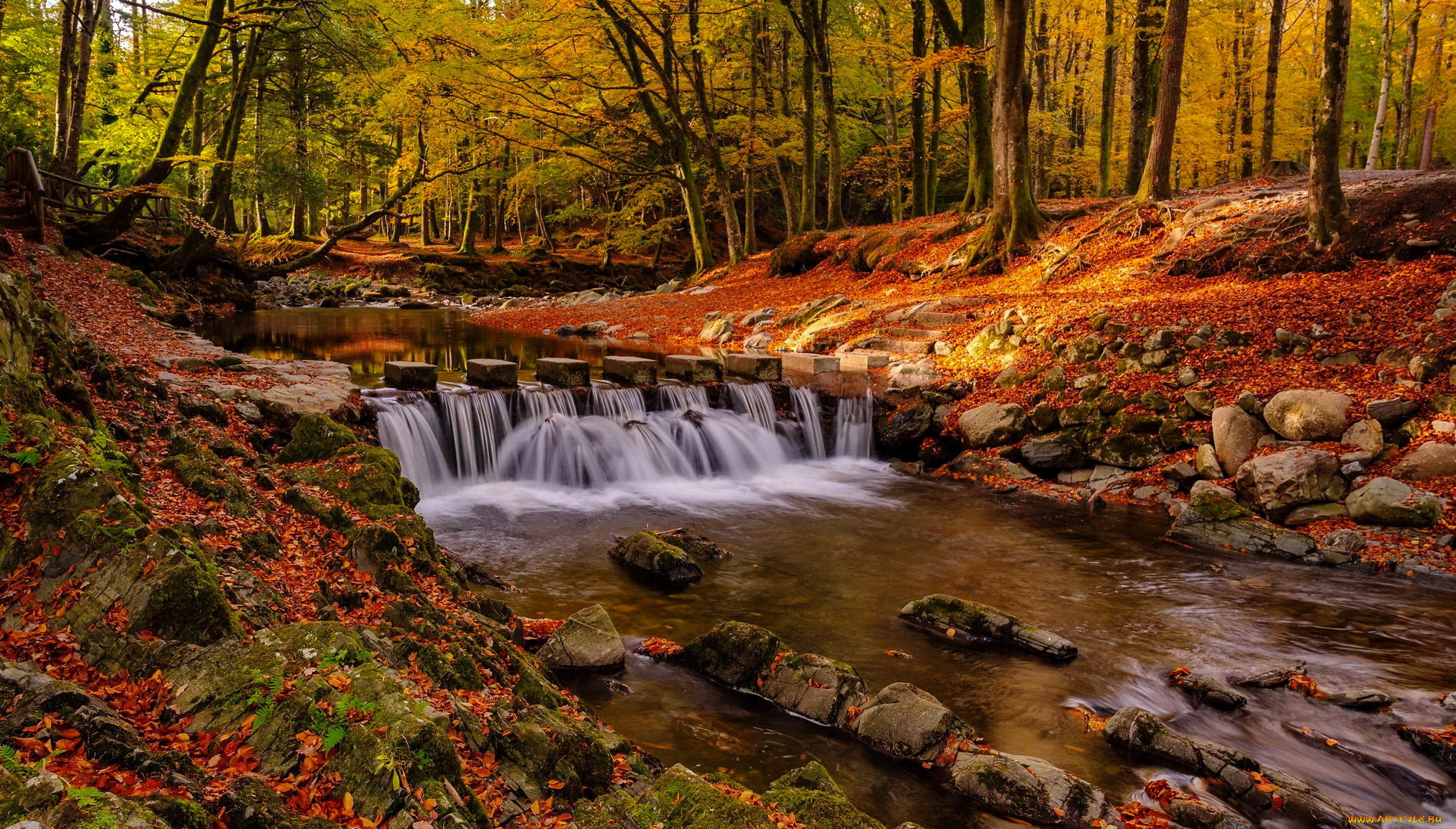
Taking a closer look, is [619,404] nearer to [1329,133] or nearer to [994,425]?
[994,425]

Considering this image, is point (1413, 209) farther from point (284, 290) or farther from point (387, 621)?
point (284, 290)

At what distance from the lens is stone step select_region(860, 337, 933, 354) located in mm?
14327

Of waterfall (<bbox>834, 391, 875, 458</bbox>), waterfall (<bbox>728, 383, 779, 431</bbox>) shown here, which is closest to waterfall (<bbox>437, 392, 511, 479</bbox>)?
waterfall (<bbox>728, 383, 779, 431</bbox>)

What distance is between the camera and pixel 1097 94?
31422 mm

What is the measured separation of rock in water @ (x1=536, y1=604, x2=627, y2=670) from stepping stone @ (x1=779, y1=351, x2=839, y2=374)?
896cm

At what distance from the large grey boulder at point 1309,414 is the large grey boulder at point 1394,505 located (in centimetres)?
82

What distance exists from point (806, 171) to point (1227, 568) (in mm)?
18024

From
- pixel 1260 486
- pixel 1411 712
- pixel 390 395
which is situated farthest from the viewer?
pixel 390 395

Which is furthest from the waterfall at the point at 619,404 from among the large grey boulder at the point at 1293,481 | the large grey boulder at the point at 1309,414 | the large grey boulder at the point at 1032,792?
the large grey boulder at the point at 1032,792

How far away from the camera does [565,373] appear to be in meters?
12.6

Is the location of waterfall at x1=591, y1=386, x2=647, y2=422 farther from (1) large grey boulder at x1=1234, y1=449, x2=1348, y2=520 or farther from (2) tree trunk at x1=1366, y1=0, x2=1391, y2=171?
(2) tree trunk at x1=1366, y1=0, x2=1391, y2=171

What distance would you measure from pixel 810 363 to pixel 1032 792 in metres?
10.6

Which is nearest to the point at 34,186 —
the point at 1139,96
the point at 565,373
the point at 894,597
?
the point at 565,373

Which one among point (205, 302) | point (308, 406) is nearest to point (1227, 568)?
point (308, 406)
